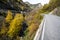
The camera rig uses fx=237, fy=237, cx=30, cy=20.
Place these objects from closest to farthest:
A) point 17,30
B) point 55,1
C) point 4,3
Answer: point 55,1, point 17,30, point 4,3

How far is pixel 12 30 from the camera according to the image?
39.6m

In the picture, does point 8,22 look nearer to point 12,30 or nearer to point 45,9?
point 12,30

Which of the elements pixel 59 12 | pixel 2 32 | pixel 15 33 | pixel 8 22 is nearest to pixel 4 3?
pixel 8 22

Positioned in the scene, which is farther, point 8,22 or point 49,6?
point 8,22

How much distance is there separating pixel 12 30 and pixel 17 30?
1092 millimetres

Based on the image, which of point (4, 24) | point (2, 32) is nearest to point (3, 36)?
point (2, 32)

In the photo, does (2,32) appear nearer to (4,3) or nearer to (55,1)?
(55,1)

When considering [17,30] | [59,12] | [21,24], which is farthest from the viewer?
[21,24]

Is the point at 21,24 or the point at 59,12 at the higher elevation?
the point at 59,12

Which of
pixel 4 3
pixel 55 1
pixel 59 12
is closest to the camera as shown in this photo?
pixel 59 12

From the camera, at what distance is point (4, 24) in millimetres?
48000

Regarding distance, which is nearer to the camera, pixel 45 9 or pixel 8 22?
pixel 45 9

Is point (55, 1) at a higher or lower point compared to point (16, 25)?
higher

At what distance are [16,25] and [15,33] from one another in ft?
15.5
